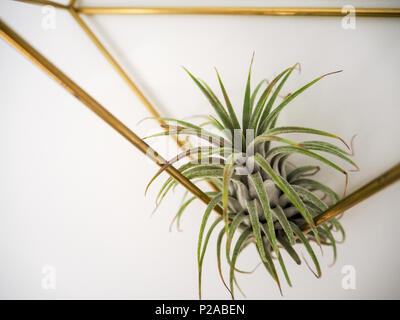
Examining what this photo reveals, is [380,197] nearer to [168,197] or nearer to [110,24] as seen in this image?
[168,197]

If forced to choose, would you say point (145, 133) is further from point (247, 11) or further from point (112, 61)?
point (247, 11)

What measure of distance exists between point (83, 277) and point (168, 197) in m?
0.39

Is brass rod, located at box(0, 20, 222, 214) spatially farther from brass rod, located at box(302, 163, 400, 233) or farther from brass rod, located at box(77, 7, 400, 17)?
brass rod, located at box(77, 7, 400, 17)

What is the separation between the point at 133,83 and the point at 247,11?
0.36 meters

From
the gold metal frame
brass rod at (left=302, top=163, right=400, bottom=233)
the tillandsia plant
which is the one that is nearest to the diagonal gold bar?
the gold metal frame

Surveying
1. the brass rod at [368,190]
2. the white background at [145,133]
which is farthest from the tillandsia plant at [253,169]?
the white background at [145,133]

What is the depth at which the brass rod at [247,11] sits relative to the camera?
63 cm

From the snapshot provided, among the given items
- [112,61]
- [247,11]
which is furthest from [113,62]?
[247,11]

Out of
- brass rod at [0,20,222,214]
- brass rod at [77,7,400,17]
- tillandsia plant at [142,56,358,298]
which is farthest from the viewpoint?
brass rod at [77,7,400,17]

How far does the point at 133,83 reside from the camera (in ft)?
2.39

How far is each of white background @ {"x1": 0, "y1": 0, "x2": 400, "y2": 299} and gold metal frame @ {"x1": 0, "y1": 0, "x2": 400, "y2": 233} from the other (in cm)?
3

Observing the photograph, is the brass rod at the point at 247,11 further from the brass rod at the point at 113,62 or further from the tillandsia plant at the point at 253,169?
the tillandsia plant at the point at 253,169

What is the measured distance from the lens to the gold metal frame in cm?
34
